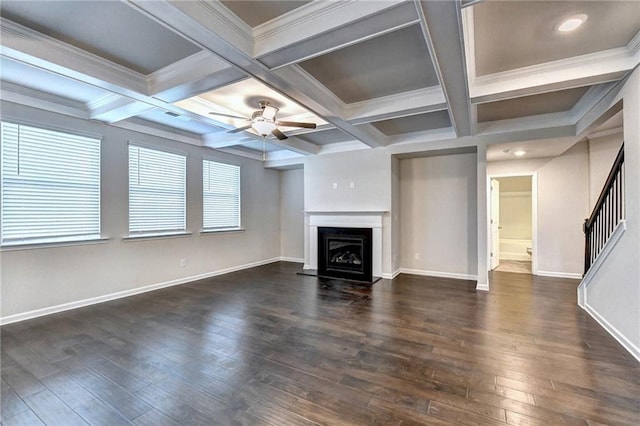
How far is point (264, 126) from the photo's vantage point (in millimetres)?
3539

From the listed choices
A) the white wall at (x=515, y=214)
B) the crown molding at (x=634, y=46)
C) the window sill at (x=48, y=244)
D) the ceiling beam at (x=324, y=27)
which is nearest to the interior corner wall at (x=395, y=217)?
the crown molding at (x=634, y=46)

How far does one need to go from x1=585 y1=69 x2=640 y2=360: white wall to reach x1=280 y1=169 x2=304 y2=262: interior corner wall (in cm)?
546

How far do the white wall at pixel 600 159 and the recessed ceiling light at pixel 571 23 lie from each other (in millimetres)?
3666

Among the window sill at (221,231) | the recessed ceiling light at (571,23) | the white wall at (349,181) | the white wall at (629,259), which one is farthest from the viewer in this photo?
the window sill at (221,231)

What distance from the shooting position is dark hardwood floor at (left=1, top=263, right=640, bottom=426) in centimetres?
178

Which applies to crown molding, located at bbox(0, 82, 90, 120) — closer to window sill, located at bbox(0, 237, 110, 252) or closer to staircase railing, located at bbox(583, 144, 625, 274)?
window sill, located at bbox(0, 237, 110, 252)

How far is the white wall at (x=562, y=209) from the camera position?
5.10m

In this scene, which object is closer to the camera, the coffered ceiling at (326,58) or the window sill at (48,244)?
the coffered ceiling at (326,58)

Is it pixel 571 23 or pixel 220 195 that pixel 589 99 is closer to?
pixel 571 23

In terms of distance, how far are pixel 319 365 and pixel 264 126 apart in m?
2.73

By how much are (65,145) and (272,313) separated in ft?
11.5

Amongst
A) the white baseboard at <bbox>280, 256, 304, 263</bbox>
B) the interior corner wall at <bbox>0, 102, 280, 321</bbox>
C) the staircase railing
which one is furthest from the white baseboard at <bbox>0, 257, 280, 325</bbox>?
the staircase railing

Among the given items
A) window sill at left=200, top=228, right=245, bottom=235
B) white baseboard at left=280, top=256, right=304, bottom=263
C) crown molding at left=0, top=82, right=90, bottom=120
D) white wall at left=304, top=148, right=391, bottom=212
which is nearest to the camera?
crown molding at left=0, top=82, right=90, bottom=120

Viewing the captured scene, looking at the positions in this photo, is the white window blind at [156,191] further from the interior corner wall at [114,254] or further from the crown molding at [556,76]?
the crown molding at [556,76]
